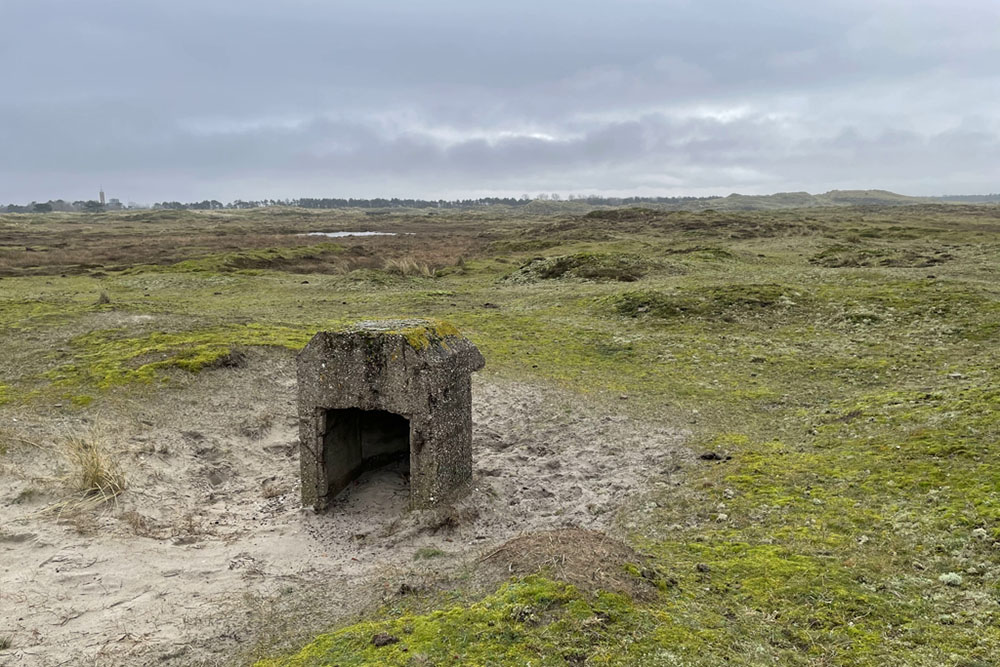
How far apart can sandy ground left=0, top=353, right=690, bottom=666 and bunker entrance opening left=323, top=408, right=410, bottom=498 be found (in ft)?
0.90

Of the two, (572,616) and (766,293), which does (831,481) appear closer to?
(572,616)

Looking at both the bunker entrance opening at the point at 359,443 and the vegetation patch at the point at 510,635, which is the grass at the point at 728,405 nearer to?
the vegetation patch at the point at 510,635

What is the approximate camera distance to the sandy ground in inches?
227

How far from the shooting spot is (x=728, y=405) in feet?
38.3

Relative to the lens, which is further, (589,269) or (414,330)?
(589,269)

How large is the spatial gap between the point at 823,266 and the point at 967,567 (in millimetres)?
25166

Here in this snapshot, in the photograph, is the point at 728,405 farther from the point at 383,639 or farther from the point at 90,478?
the point at 90,478

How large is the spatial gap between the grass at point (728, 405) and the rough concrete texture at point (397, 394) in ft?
7.90

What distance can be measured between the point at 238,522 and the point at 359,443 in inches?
79.6

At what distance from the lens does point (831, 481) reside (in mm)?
7828

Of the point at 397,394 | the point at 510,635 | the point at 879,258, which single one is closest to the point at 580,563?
the point at 510,635

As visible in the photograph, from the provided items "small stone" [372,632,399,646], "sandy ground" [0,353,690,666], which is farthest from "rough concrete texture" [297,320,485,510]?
"small stone" [372,632,399,646]

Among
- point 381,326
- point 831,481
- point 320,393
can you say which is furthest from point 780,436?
point 320,393

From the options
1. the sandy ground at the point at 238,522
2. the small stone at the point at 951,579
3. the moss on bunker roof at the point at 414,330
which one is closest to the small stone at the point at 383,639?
the sandy ground at the point at 238,522
